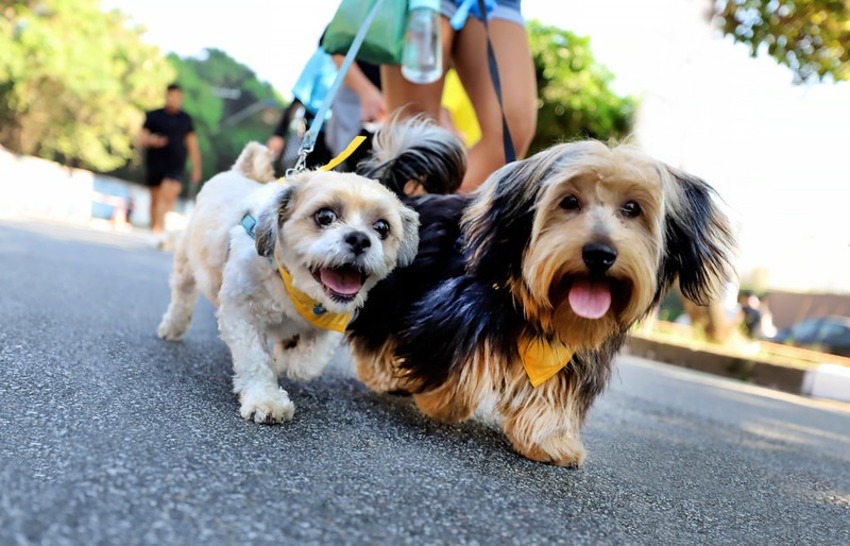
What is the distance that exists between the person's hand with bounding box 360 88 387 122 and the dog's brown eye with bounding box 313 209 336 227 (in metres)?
2.00

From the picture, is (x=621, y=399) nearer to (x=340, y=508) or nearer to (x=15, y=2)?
(x=340, y=508)

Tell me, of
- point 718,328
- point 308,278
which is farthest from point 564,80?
point 308,278

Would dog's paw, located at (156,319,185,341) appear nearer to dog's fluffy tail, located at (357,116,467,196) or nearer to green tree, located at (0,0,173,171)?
dog's fluffy tail, located at (357,116,467,196)

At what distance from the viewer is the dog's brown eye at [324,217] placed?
264cm

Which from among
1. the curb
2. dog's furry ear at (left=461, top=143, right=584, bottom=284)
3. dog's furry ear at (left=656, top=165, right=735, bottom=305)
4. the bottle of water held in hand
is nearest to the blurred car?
the curb

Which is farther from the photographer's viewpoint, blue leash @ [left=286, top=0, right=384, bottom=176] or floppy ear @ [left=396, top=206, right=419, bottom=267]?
blue leash @ [left=286, top=0, right=384, bottom=176]

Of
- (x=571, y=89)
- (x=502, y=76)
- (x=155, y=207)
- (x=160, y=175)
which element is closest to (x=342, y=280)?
(x=502, y=76)

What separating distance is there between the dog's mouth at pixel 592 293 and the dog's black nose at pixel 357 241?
2.24 feet

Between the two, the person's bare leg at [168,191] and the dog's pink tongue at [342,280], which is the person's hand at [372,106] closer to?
the dog's pink tongue at [342,280]

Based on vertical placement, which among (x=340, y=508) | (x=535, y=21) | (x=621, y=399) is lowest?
(x=621, y=399)

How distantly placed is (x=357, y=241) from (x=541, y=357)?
0.75 metres

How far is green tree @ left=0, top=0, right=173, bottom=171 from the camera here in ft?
105

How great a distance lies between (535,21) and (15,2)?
26097 millimetres

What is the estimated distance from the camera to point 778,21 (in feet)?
26.9
